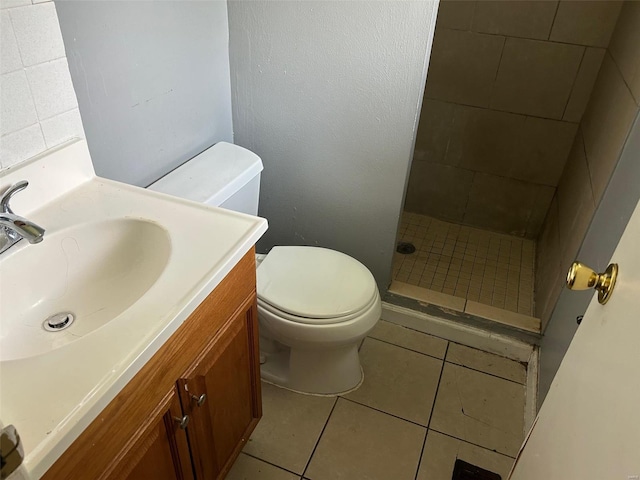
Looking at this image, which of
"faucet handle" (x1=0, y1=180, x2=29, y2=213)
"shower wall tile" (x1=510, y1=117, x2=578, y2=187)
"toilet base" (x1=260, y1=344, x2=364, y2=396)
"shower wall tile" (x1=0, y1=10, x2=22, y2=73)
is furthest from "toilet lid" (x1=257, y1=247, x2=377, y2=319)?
"shower wall tile" (x1=510, y1=117, x2=578, y2=187)

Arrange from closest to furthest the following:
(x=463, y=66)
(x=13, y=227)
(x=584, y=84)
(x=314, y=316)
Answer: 1. (x=13, y=227)
2. (x=314, y=316)
3. (x=584, y=84)
4. (x=463, y=66)

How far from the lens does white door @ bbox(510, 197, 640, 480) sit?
0.58 metres

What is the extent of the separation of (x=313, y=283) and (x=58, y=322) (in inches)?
31.1

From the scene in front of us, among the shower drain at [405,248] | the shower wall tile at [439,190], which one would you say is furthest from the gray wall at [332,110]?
the shower wall tile at [439,190]

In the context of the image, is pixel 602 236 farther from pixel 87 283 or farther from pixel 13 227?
pixel 13 227

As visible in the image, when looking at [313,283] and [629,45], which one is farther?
[629,45]

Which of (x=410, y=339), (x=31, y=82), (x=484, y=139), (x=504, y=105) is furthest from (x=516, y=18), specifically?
(x=31, y=82)

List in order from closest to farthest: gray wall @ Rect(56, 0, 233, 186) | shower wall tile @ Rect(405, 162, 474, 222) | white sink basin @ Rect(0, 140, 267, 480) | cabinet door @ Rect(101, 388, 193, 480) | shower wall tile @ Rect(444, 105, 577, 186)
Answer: white sink basin @ Rect(0, 140, 267, 480) → cabinet door @ Rect(101, 388, 193, 480) → gray wall @ Rect(56, 0, 233, 186) → shower wall tile @ Rect(444, 105, 577, 186) → shower wall tile @ Rect(405, 162, 474, 222)

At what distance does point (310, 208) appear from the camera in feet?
6.28

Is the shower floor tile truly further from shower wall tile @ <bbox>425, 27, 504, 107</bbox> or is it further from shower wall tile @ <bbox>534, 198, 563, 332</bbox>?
shower wall tile @ <bbox>425, 27, 504, 107</bbox>

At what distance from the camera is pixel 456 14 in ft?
7.48

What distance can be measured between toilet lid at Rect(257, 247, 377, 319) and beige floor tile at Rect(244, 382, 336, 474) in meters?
0.41

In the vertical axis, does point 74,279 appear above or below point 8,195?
below

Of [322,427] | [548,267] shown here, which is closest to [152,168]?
[322,427]
